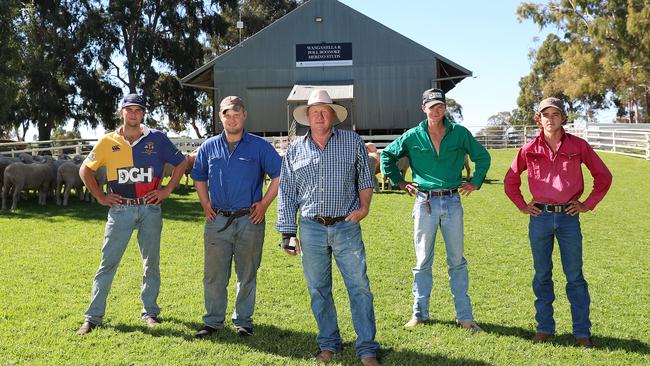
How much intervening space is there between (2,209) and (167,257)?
7328 millimetres

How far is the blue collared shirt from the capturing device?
5.33 m

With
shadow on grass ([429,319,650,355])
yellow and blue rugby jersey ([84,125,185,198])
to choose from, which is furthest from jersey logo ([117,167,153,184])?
shadow on grass ([429,319,650,355])

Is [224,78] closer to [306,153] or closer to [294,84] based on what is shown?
[294,84]

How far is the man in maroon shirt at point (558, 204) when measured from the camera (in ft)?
16.7

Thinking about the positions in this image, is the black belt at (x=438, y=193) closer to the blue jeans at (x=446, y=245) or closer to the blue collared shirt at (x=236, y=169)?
the blue jeans at (x=446, y=245)

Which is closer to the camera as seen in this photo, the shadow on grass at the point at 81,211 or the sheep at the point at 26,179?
the shadow on grass at the point at 81,211

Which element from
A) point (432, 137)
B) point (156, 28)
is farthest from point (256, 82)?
point (432, 137)

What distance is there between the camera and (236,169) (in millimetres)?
5324

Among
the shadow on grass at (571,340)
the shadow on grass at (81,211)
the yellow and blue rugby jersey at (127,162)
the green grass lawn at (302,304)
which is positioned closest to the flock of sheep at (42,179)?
the shadow on grass at (81,211)

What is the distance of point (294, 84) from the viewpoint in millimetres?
29562

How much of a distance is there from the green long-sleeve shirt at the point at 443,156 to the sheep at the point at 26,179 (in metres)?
11.4

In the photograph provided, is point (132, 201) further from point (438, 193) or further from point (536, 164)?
point (536, 164)

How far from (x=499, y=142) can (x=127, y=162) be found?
37.0m

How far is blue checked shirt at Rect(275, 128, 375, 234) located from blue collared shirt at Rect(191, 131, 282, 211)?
507mm
